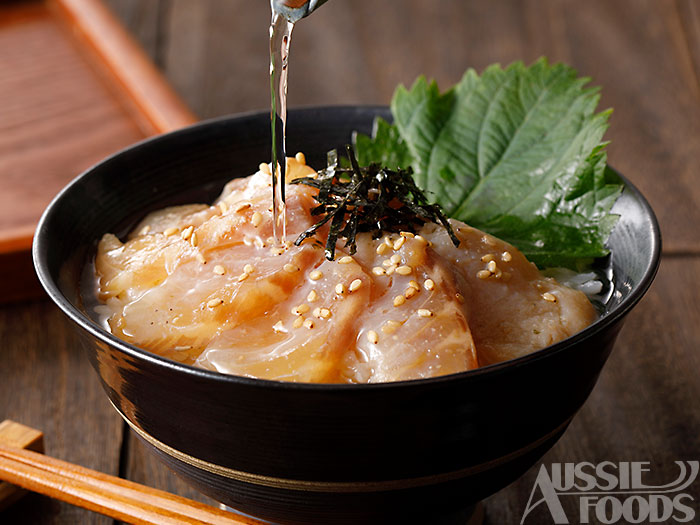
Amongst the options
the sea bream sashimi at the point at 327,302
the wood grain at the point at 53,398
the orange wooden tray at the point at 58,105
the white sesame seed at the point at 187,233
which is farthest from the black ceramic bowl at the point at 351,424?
the orange wooden tray at the point at 58,105

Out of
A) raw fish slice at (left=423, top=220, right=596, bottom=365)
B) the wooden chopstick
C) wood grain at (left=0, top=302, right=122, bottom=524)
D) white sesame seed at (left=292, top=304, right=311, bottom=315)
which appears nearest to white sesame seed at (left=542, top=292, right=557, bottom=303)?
raw fish slice at (left=423, top=220, right=596, bottom=365)

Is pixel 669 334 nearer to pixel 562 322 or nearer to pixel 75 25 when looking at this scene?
pixel 562 322

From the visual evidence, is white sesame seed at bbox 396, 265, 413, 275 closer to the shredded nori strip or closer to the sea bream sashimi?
the sea bream sashimi

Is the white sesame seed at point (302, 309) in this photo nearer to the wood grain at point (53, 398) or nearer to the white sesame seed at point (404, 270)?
the white sesame seed at point (404, 270)

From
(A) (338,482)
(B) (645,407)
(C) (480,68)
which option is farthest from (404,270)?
(C) (480,68)

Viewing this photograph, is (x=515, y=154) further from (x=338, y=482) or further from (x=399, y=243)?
(x=338, y=482)

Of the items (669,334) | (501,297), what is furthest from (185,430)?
(669,334)
